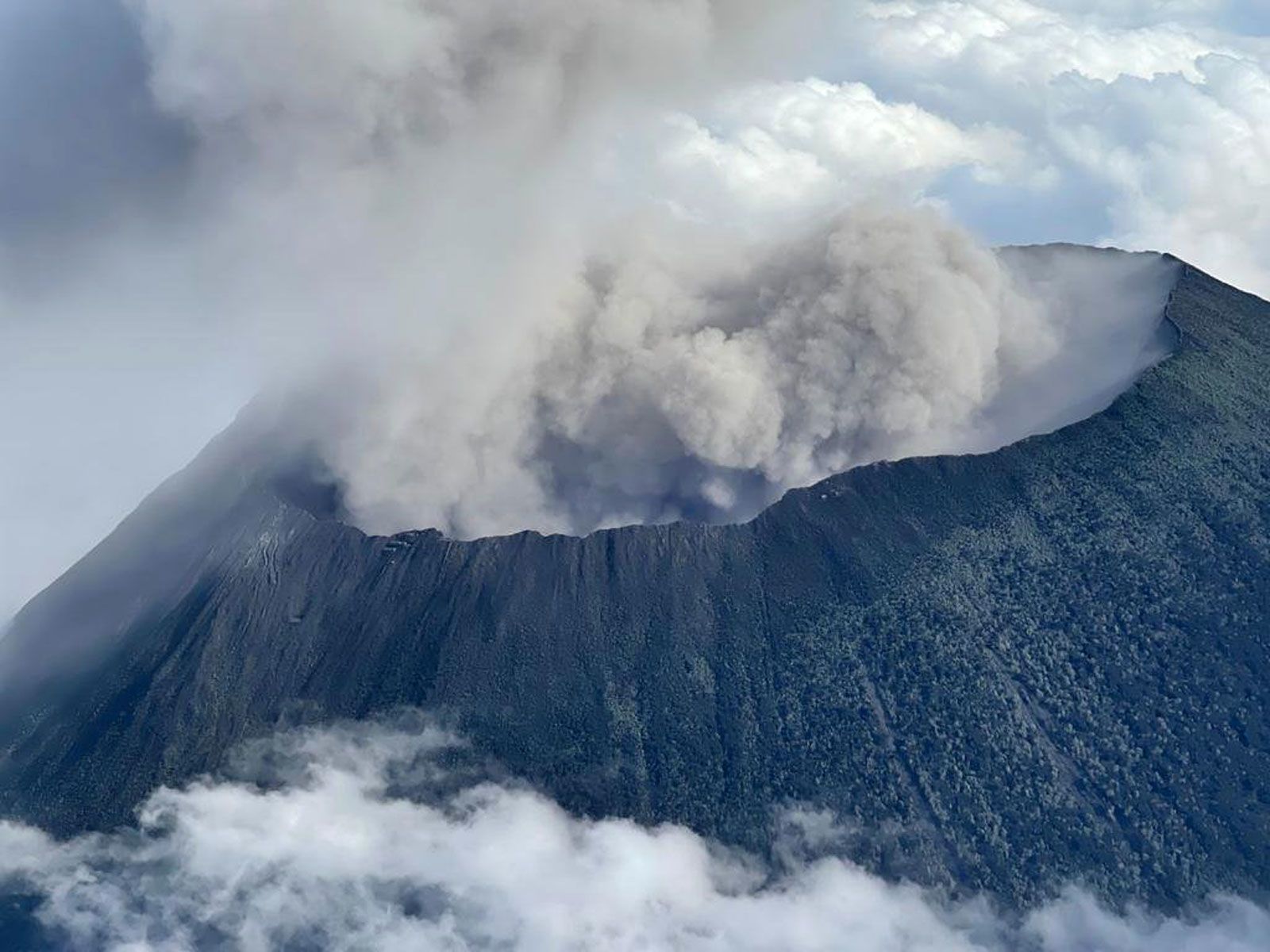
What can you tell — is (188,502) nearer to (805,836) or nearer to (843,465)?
(843,465)

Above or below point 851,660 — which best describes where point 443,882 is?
below

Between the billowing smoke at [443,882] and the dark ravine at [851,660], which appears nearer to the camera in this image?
the billowing smoke at [443,882]

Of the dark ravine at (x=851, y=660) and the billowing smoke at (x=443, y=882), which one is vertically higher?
the dark ravine at (x=851, y=660)

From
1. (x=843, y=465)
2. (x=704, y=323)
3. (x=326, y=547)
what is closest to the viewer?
(x=326, y=547)

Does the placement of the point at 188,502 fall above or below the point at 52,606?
above

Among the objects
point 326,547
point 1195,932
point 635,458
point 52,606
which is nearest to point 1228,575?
point 1195,932
